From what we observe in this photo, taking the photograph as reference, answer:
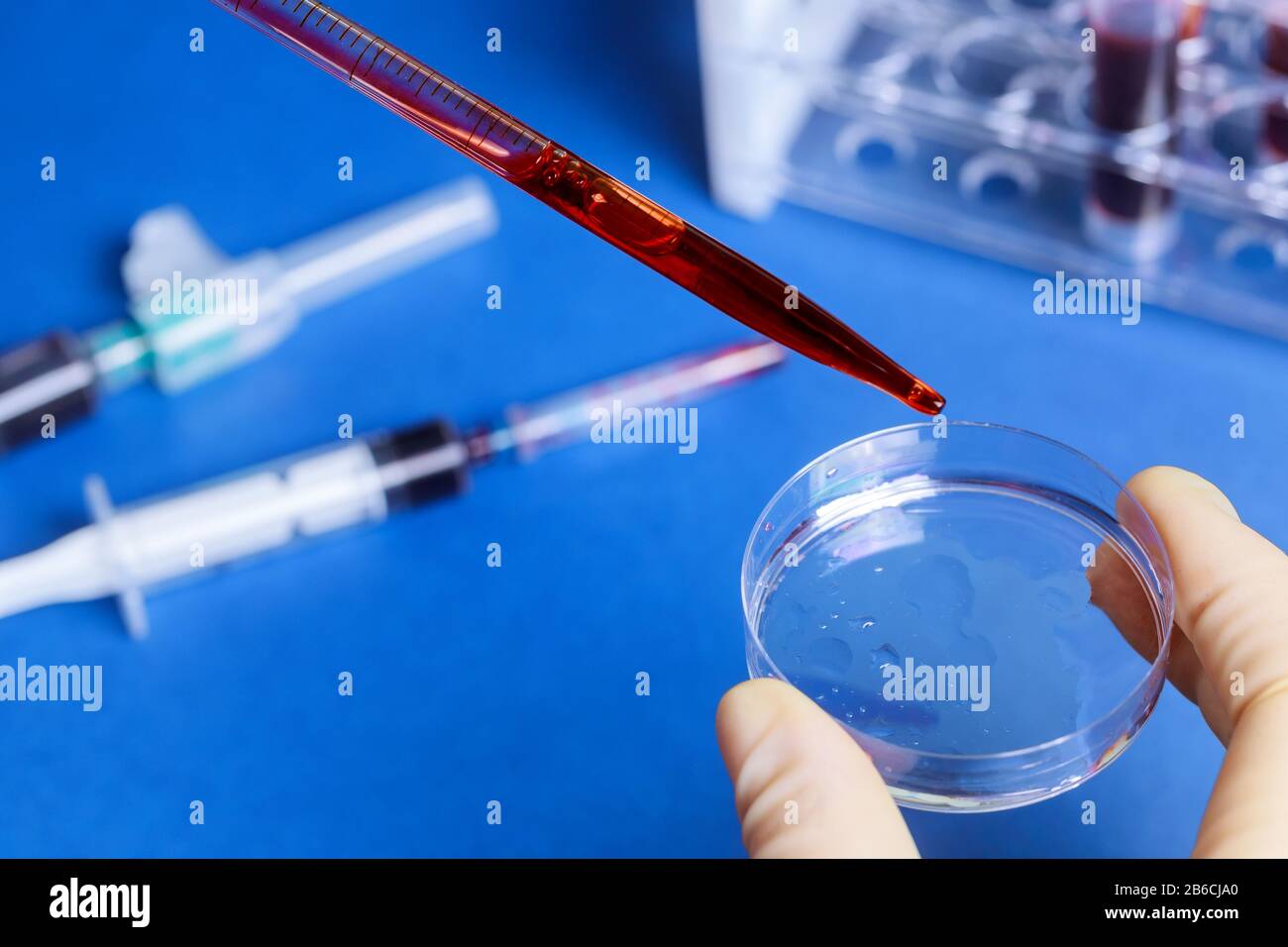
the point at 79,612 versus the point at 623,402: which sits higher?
the point at 623,402

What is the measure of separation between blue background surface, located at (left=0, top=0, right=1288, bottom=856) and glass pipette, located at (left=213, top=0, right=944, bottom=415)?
60 centimetres

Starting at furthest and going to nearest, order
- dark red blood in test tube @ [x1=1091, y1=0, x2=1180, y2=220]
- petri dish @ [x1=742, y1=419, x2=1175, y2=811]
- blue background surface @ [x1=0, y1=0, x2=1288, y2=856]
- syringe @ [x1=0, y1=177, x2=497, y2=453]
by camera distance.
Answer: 1. syringe @ [x1=0, y1=177, x2=497, y2=453]
2. dark red blood in test tube @ [x1=1091, y1=0, x2=1180, y2=220]
3. blue background surface @ [x1=0, y1=0, x2=1288, y2=856]
4. petri dish @ [x1=742, y1=419, x2=1175, y2=811]

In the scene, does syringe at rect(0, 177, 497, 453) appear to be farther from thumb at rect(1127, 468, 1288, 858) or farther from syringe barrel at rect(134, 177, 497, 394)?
thumb at rect(1127, 468, 1288, 858)

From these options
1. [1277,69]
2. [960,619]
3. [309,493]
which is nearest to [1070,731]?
[960,619]

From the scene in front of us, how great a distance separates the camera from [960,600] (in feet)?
4.84

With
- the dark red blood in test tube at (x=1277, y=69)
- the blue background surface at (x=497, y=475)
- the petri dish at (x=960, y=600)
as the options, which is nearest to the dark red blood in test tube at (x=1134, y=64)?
the dark red blood in test tube at (x=1277, y=69)

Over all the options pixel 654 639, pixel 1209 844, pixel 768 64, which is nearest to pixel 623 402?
pixel 654 639

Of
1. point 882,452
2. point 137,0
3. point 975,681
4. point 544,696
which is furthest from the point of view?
point 137,0

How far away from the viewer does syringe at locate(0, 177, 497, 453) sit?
6.52ft

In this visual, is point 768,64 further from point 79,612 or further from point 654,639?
point 79,612

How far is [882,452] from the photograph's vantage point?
59.4 inches

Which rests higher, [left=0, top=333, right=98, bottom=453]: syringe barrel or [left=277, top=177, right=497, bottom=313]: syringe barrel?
[left=277, top=177, right=497, bottom=313]: syringe barrel

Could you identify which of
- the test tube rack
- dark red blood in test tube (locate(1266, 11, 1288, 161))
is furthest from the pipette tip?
dark red blood in test tube (locate(1266, 11, 1288, 161))

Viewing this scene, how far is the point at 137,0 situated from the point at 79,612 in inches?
44.9
